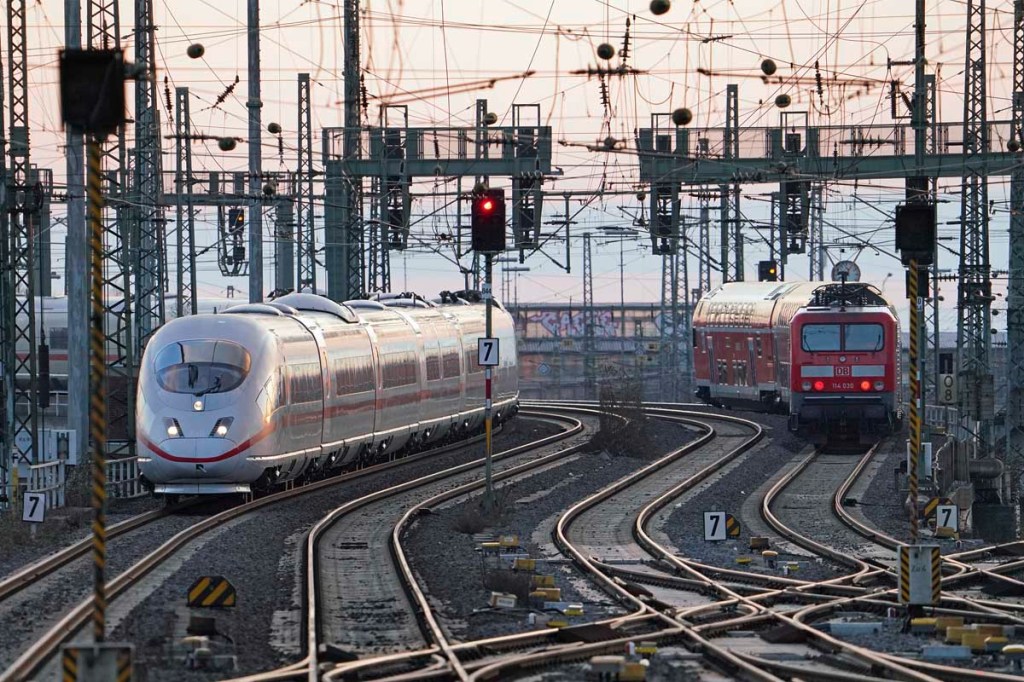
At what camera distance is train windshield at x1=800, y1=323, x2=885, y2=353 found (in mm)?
39688

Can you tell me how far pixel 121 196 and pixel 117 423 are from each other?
14.9 m

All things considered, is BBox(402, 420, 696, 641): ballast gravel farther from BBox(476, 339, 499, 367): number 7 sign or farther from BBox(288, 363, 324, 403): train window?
BBox(288, 363, 324, 403): train window

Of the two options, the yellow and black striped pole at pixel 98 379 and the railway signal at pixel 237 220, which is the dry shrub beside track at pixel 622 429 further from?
the yellow and black striped pole at pixel 98 379

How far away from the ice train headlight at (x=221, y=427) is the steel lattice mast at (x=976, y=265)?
52.4ft

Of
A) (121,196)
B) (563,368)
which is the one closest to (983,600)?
(121,196)

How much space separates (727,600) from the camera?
56.5ft

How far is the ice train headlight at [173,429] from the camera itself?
26812 millimetres

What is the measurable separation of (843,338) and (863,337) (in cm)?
43

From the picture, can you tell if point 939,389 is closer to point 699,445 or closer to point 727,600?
point 699,445

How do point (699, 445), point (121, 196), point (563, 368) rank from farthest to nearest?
point (563, 368) → point (699, 445) → point (121, 196)

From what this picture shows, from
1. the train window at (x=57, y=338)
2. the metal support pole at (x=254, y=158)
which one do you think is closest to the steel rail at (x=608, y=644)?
the metal support pole at (x=254, y=158)

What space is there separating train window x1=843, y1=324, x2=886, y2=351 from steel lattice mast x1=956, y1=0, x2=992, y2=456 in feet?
5.85

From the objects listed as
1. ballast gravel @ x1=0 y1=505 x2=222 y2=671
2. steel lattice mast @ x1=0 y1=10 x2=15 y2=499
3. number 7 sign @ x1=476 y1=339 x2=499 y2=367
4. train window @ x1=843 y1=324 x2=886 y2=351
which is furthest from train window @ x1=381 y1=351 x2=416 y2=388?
ballast gravel @ x1=0 y1=505 x2=222 y2=671

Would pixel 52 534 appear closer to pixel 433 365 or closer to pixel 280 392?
pixel 280 392
